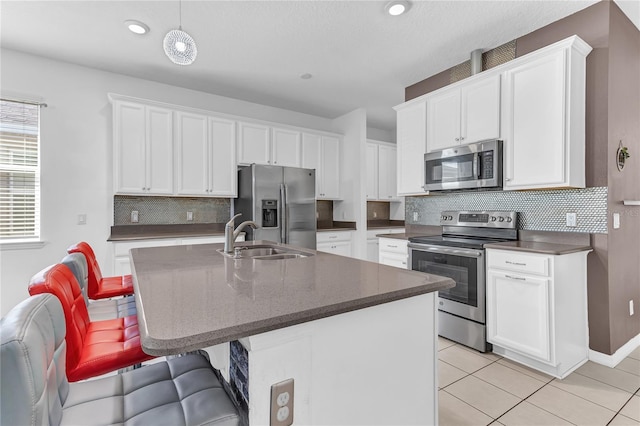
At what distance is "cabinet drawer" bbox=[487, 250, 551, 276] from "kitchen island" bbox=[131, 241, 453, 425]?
1420 millimetres

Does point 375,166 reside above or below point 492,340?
above

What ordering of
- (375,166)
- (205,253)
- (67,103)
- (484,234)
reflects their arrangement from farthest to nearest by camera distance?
(375,166) → (67,103) → (484,234) → (205,253)

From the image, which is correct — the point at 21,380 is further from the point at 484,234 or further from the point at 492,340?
the point at 484,234

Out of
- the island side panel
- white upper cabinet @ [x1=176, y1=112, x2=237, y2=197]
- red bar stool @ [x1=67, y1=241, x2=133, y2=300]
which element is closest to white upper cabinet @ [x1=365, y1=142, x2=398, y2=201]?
white upper cabinet @ [x1=176, y1=112, x2=237, y2=197]

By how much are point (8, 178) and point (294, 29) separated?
313 centimetres

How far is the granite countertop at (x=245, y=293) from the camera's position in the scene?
778 mm

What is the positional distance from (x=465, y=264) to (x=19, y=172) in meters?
4.34

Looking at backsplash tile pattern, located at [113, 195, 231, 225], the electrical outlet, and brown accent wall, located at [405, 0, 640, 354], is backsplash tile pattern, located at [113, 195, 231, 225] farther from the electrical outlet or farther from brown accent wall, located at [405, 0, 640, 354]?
brown accent wall, located at [405, 0, 640, 354]

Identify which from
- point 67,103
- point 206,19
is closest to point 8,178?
point 67,103

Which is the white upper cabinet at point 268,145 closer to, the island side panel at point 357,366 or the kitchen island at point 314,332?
the kitchen island at point 314,332

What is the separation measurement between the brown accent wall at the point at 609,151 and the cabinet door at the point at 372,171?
2.97m

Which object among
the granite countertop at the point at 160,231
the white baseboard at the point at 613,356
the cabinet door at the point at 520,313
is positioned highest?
the granite countertop at the point at 160,231

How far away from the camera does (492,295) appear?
2.57 meters

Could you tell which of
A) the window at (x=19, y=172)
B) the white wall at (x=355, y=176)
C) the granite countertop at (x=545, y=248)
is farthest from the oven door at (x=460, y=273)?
the window at (x=19, y=172)
